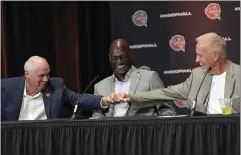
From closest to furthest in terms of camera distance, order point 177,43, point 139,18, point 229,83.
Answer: point 229,83 < point 177,43 < point 139,18

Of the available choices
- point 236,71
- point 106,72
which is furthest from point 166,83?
point 236,71

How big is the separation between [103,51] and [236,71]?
223 cm

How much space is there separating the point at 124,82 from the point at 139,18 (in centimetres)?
133

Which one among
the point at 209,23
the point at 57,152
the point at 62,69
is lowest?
the point at 57,152

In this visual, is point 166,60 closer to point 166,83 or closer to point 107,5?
point 166,83

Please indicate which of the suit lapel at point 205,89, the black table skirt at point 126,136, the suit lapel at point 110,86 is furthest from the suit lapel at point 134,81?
the black table skirt at point 126,136

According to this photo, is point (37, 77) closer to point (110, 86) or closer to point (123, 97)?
point (110, 86)

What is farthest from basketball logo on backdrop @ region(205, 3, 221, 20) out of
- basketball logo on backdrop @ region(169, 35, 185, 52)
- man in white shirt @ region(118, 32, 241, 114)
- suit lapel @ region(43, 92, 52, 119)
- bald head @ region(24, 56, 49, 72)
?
suit lapel @ region(43, 92, 52, 119)

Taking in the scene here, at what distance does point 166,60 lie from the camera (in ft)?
19.7

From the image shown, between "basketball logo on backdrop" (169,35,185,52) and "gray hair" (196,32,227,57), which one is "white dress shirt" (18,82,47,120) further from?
"basketball logo on backdrop" (169,35,185,52)

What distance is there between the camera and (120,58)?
4930 millimetres

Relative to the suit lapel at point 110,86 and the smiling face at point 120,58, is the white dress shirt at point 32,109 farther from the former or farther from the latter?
the smiling face at point 120,58

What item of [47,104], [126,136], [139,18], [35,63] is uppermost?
[139,18]

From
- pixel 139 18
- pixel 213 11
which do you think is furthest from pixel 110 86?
pixel 213 11
